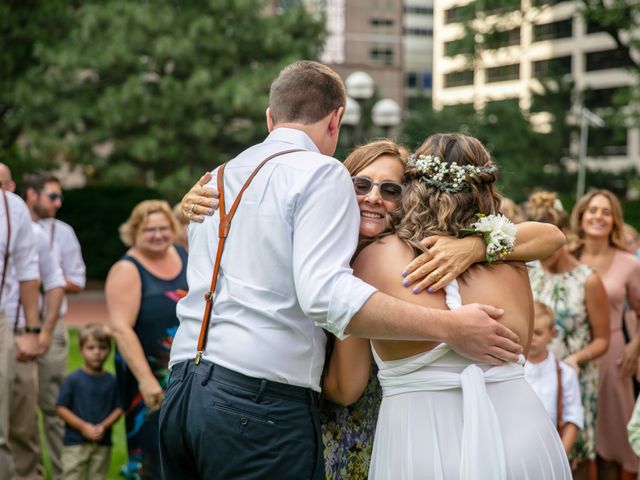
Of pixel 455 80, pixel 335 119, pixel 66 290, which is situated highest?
pixel 455 80

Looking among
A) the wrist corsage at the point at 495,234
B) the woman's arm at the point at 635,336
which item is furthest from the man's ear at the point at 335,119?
the woman's arm at the point at 635,336

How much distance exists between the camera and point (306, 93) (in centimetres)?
365

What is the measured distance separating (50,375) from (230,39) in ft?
83.0

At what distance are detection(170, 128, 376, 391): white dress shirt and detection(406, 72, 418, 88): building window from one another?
103m

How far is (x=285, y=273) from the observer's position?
3.42 meters

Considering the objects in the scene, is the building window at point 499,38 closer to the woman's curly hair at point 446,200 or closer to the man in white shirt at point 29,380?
the man in white shirt at point 29,380

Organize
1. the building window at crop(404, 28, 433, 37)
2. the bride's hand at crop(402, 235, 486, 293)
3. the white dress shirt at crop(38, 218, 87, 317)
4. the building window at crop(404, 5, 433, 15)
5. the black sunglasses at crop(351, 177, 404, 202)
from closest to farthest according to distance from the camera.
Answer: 1. the bride's hand at crop(402, 235, 486, 293)
2. the black sunglasses at crop(351, 177, 404, 202)
3. the white dress shirt at crop(38, 218, 87, 317)
4. the building window at crop(404, 5, 433, 15)
5. the building window at crop(404, 28, 433, 37)

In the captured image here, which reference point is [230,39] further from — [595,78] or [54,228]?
[595,78]

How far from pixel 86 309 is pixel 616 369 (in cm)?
1832

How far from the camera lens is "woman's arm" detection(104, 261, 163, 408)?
21.6 ft

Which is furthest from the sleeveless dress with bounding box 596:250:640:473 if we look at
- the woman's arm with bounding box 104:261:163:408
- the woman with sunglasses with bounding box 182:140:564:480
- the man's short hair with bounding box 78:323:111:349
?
the woman with sunglasses with bounding box 182:140:564:480

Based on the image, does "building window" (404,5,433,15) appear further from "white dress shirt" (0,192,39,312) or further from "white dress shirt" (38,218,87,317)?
"white dress shirt" (0,192,39,312)

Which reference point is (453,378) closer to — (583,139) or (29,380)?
(29,380)

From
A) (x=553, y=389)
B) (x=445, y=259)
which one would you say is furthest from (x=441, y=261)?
(x=553, y=389)
